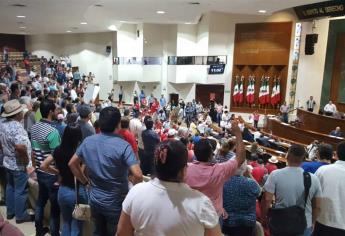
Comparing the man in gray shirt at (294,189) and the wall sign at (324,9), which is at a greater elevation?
the wall sign at (324,9)

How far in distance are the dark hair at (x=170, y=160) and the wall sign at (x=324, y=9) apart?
1394 cm

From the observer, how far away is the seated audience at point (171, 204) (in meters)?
1.48

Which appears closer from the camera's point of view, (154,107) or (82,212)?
(82,212)

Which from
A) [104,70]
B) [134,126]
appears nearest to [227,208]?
[134,126]

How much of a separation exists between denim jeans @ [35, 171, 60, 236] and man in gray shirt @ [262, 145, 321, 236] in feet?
6.02

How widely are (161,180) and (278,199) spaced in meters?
1.47

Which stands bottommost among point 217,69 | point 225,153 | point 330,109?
point 330,109

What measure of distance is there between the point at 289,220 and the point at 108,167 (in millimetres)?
1414

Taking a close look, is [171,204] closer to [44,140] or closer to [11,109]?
[44,140]

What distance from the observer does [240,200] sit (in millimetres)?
2627

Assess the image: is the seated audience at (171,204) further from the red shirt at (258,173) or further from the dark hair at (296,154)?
the red shirt at (258,173)

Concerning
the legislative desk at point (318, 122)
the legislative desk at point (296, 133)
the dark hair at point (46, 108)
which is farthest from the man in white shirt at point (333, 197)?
the legislative desk at point (318, 122)

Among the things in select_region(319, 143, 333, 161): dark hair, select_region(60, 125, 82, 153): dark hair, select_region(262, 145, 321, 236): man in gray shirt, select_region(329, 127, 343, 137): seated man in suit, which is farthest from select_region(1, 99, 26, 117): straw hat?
select_region(329, 127, 343, 137): seated man in suit

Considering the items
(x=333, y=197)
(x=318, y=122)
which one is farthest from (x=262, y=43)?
(x=333, y=197)
